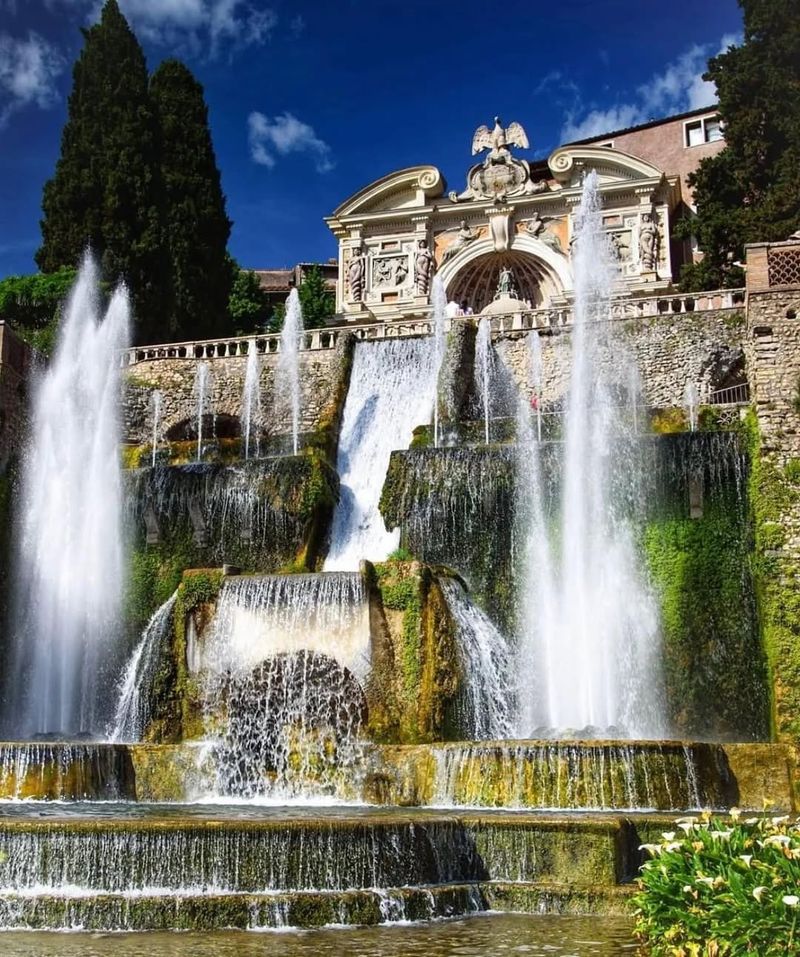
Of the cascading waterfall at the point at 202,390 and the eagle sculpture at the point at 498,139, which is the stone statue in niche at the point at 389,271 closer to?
the eagle sculpture at the point at 498,139

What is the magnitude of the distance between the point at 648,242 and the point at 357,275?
9.26 metres

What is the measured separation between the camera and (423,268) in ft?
121

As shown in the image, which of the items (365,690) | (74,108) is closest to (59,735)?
(365,690)

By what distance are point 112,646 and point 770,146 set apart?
61.9 ft

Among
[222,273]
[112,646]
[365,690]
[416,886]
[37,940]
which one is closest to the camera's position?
[37,940]

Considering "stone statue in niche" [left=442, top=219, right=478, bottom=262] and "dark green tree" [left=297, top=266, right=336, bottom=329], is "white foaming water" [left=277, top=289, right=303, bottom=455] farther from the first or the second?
"dark green tree" [left=297, top=266, right=336, bottom=329]

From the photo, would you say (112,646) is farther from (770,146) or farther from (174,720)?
(770,146)

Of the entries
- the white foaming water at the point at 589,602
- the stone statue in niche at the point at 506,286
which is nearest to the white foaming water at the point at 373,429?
the white foaming water at the point at 589,602

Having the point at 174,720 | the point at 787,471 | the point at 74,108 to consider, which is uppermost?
the point at 74,108

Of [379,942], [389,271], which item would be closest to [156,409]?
[389,271]

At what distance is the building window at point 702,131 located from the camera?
4106 centimetres

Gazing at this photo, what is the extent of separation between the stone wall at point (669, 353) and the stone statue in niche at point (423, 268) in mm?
13124

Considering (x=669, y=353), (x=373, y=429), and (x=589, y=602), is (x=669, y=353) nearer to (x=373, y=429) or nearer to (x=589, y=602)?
(x=373, y=429)

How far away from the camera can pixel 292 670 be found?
14.4 meters
